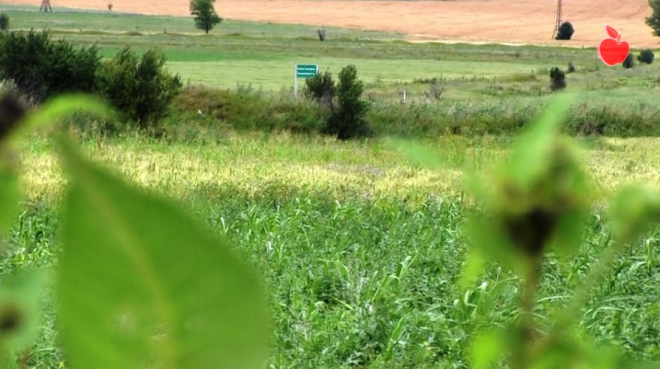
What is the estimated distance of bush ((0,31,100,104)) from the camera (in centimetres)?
1512

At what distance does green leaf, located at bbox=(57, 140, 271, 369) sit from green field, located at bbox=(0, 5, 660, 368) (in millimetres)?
11

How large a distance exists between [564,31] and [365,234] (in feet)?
170

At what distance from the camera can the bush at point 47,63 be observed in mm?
15117

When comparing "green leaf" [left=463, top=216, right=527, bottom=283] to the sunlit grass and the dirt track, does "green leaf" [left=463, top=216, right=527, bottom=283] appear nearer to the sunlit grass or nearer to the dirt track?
the sunlit grass

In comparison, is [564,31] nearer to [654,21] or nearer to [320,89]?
[654,21]

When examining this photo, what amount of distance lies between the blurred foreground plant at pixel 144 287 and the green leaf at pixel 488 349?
75mm

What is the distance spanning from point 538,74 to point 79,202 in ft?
114

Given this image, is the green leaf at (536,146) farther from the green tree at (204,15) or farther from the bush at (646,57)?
the green tree at (204,15)

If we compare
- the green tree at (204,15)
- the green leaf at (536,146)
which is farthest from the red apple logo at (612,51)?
the green leaf at (536,146)

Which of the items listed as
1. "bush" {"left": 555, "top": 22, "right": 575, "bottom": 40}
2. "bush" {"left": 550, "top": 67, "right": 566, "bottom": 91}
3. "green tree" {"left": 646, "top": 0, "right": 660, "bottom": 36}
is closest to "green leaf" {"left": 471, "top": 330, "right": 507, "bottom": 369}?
"bush" {"left": 550, "top": 67, "right": 566, "bottom": 91}

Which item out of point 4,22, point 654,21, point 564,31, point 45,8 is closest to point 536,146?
point 4,22

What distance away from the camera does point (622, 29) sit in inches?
2184

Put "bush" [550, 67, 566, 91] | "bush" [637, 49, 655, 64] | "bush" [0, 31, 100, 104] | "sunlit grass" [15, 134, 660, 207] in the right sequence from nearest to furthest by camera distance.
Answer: "sunlit grass" [15, 134, 660, 207]
"bush" [0, 31, 100, 104]
"bush" [550, 67, 566, 91]
"bush" [637, 49, 655, 64]

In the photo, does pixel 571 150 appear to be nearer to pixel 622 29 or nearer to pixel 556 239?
pixel 556 239
